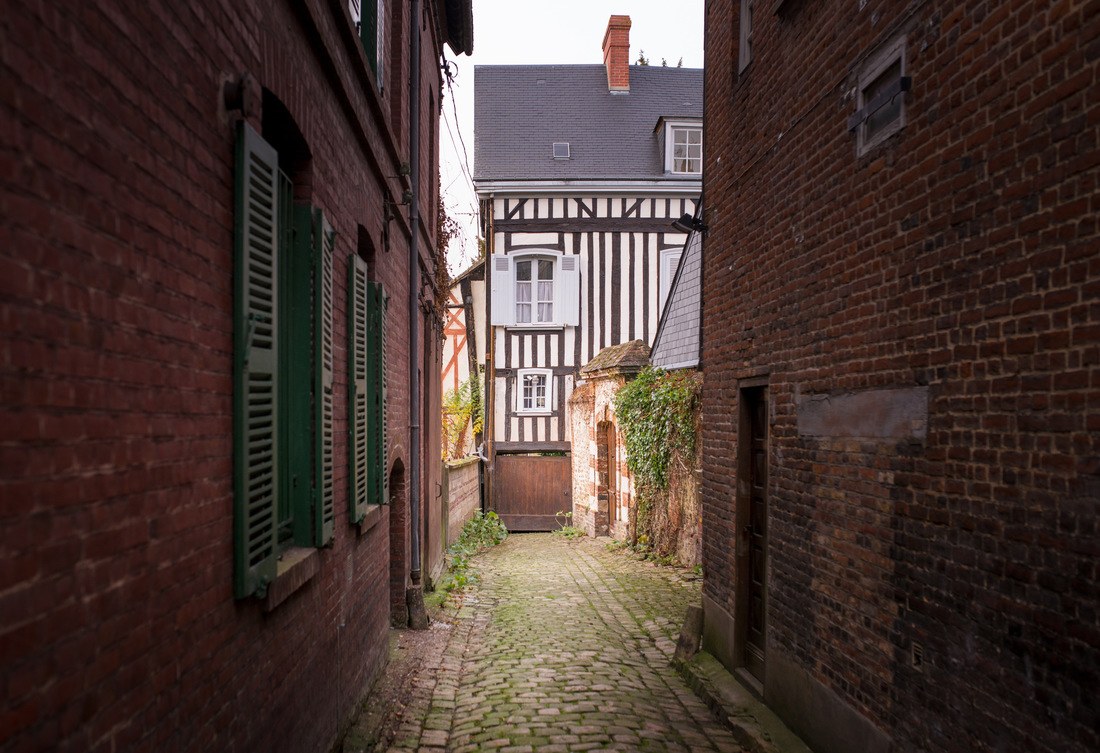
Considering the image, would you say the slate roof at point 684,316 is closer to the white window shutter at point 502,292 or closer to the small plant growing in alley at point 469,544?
the small plant growing in alley at point 469,544

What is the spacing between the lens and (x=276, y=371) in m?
3.79

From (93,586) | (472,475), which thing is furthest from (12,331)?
(472,475)

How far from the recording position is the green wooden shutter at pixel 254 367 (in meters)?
3.25

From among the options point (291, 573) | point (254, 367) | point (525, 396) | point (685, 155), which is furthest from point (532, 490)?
point (254, 367)

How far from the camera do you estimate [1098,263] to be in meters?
3.07

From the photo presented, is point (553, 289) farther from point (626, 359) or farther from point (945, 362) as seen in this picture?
point (945, 362)

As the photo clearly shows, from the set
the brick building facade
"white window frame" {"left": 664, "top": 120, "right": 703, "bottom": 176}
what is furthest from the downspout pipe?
"white window frame" {"left": 664, "top": 120, "right": 703, "bottom": 176}

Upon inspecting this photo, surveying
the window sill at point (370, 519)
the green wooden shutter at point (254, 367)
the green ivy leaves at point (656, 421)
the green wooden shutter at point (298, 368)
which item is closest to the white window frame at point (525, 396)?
the green ivy leaves at point (656, 421)

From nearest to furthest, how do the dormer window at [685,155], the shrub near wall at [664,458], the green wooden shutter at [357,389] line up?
the green wooden shutter at [357,389]
the shrub near wall at [664,458]
the dormer window at [685,155]

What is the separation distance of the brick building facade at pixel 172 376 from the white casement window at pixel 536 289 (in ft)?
48.1

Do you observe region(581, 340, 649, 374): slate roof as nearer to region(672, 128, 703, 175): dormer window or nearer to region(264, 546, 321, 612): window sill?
→ region(672, 128, 703, 175): dormer window

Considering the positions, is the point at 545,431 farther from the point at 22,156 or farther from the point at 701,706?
the point at 22,156

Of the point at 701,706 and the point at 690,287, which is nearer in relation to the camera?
the point at 701,706

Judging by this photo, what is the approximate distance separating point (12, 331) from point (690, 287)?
1079 centimetres
